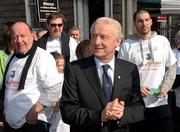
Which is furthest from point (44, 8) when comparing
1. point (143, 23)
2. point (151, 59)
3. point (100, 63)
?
point (100, 63)

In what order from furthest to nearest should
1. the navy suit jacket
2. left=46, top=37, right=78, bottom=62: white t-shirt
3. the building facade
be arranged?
the building facade → left=46, top=37, right=78, bottom=62: white t-shirt → the navy suit jacket

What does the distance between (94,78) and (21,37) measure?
41.7 inches

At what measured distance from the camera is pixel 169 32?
13.5 metres

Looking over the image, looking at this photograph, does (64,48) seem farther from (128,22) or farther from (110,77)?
(128,22)

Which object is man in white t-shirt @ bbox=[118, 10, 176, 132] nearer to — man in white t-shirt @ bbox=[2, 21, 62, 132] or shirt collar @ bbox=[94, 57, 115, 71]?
man in white t-shirt @ bbox=[2, 21, 62, 132]

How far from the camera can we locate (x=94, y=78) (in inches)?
118

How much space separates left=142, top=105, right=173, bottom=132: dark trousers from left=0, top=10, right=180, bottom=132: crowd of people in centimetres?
1

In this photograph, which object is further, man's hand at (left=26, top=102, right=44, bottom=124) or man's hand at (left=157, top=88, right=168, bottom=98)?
man's hand at (left=157, top=88, right=168, bottom=98)

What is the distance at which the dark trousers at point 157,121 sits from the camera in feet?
15.2

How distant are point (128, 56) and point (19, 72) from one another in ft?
4.66

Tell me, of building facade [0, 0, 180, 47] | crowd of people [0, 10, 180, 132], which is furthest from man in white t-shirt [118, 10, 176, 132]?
building facade [0, 0, 180, 47]

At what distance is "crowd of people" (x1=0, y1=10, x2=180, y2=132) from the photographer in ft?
9.67

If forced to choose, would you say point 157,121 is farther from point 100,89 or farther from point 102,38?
point 102,38

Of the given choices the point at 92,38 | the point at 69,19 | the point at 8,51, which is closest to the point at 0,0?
the point at 69,19
